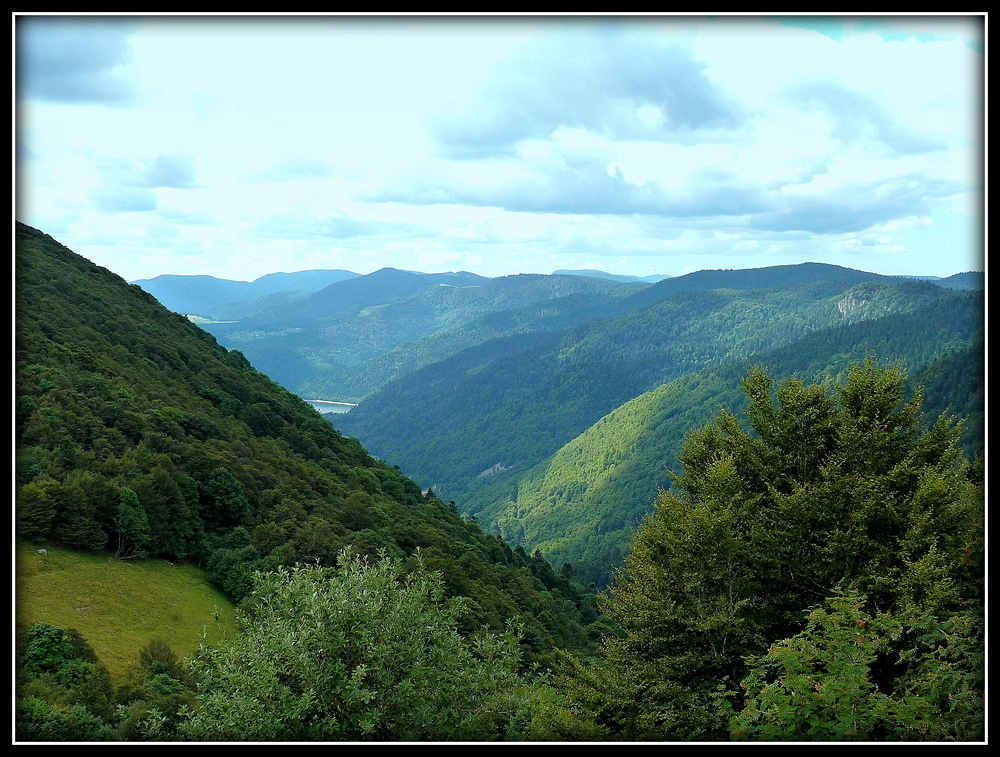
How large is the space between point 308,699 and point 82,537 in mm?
18381

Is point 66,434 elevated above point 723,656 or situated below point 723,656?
above

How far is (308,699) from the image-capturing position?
8484 mm

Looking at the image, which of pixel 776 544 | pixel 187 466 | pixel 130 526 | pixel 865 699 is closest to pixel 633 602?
pixel 776 544

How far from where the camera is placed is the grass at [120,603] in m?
19.0

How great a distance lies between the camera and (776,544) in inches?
581

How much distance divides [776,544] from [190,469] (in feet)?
87.4

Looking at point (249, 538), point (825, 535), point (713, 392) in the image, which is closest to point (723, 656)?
point (825, 535)

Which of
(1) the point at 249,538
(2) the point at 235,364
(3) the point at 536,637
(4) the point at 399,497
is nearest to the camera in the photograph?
(1) the point at 249,538

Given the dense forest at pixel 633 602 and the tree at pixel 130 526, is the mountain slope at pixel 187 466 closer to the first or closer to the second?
the tree at pixel 130 526

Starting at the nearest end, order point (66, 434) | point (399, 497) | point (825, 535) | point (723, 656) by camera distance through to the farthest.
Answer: point (723, 656), point (825, 535), point (66, 434), point (399, 497)
